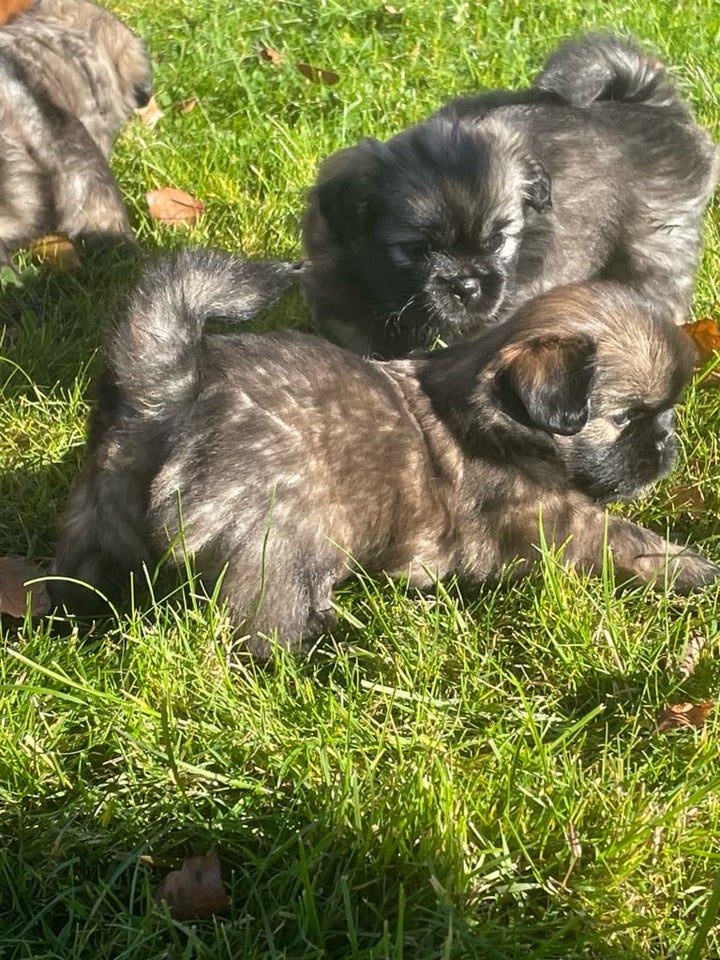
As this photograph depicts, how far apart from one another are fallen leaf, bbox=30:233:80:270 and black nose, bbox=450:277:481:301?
172 centimetres

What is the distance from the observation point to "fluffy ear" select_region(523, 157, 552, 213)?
394cm

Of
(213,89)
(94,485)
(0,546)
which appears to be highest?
(213,89)

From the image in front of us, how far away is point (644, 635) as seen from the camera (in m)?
2.98

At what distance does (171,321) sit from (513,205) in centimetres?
154

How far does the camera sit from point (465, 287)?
3.78 m

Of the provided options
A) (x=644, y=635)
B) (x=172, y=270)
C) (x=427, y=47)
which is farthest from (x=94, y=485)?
(x=427, y=47)

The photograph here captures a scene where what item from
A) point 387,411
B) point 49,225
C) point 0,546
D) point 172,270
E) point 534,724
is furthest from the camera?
point 49,225

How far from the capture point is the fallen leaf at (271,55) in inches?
229

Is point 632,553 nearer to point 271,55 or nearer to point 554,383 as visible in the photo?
point 554,383

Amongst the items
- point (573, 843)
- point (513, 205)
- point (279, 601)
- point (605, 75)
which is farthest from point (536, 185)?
point (573, 843)

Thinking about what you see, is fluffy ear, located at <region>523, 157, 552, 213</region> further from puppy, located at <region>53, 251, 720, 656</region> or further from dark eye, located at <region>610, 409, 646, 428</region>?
dark eye, located at <region>610, 409, 646, 428</region>

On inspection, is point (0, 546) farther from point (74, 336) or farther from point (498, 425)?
point (498, 425)

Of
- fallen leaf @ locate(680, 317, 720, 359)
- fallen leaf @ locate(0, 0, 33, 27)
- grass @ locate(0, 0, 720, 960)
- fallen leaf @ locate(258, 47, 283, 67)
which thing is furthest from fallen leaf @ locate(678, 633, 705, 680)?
fallen leaf @ locate(0, 0, 33, 27)

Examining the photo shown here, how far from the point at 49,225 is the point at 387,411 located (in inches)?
90.1
